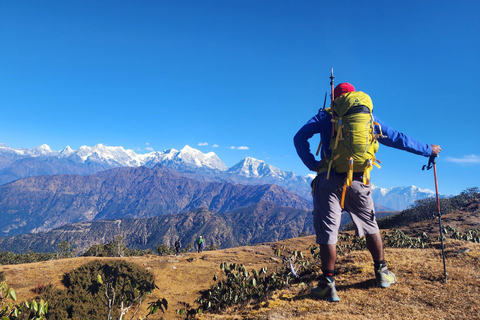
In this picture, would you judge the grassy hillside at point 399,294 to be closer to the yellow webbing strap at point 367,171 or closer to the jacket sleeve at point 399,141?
the yellow webbing strap at point 367,171

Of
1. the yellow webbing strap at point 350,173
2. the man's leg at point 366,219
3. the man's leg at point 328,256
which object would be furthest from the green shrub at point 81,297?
the yellow webbing strap at point 350,173

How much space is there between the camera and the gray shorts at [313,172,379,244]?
16.7ft

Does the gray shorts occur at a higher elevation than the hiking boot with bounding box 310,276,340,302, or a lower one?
higher

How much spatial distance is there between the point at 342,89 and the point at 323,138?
1.12 metres

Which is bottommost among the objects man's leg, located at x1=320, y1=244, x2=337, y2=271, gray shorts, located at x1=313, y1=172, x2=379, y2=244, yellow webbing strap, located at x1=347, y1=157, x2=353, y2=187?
man's leg, located at x1=320, y1=244, x2=337, y2=271

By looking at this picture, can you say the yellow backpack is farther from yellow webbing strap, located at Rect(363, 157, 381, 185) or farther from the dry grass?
the dry grass

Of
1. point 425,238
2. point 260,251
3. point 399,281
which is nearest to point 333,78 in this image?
point 399,281

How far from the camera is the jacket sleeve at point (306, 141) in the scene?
5520 mm

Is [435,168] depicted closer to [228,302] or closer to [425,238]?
[228,302]

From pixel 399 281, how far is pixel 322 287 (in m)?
2.02

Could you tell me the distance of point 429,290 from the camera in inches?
207

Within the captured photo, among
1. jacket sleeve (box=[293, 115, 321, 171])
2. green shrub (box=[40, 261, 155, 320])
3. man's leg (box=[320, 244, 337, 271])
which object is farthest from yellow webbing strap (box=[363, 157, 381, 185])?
green shrub (box=[40, 261, 155, 320])

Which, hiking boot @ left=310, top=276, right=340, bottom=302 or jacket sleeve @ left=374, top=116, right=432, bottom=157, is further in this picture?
jacket sleeve @ left=374, top=116, right=432, bottom=157

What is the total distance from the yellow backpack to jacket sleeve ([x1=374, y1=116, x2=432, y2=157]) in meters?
0.44
